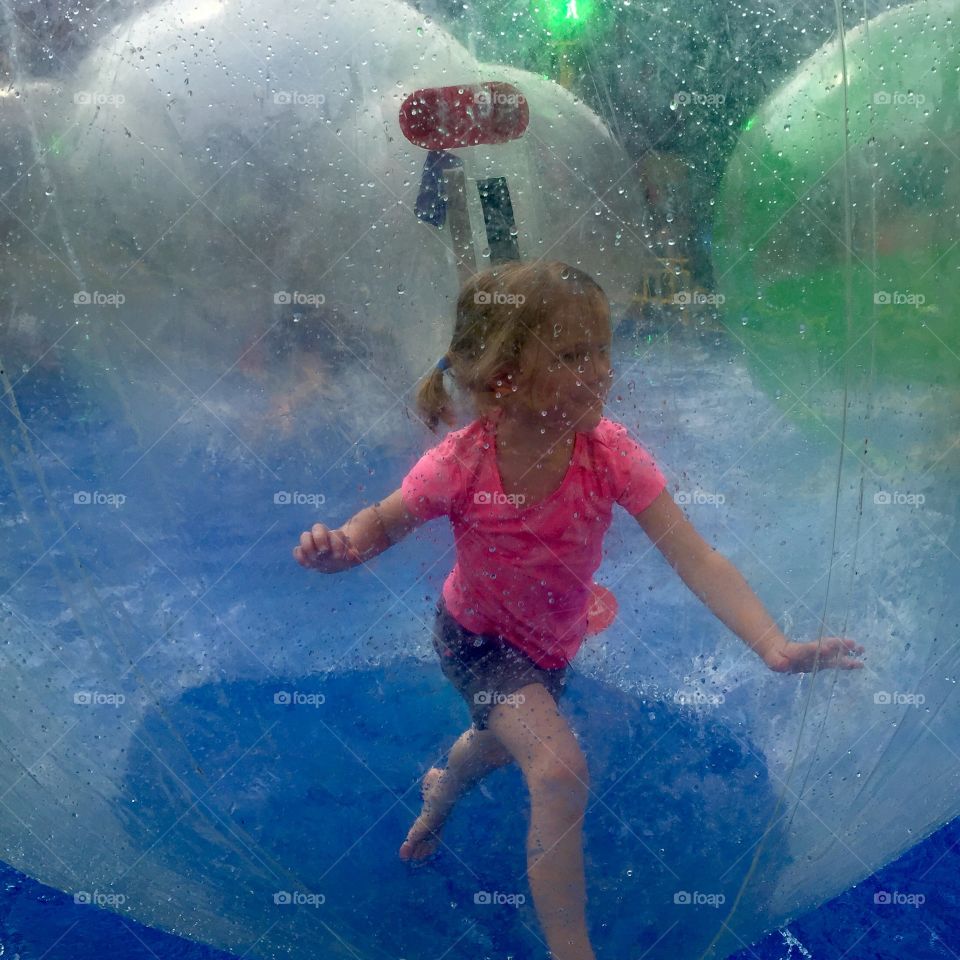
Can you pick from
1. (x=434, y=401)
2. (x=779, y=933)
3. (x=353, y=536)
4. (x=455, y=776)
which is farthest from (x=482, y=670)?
(x=779, y=933)

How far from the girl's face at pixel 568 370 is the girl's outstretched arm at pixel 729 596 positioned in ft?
0.62

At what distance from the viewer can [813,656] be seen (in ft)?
4.46

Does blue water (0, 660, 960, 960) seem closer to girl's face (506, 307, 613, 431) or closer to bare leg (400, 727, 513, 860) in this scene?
bare leg (400, 727, 513, 860)

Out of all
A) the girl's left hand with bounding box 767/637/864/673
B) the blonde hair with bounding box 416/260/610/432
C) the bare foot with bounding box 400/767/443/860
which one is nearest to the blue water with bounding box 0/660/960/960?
the bare foot with bounding box 400/767/443/860

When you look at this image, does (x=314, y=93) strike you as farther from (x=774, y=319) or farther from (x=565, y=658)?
(x=565, y=658)

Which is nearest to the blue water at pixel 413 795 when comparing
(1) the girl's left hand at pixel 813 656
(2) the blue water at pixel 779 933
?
(1) the girl's left hand at pixel 813 656

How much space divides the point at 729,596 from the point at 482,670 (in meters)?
0.36

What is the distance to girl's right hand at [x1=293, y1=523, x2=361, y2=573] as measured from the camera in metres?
1.29

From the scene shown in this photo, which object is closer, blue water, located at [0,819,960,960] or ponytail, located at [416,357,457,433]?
ponytail, located at [416,357,457,433]

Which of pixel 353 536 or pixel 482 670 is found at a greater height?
pixel 353 536

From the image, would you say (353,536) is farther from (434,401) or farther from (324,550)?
(434,401)

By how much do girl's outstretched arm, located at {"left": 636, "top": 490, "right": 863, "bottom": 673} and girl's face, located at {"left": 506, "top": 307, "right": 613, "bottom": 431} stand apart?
0.62 ft

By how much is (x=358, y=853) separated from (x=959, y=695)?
952 millimetres

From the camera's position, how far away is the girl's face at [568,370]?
122 centimetres
